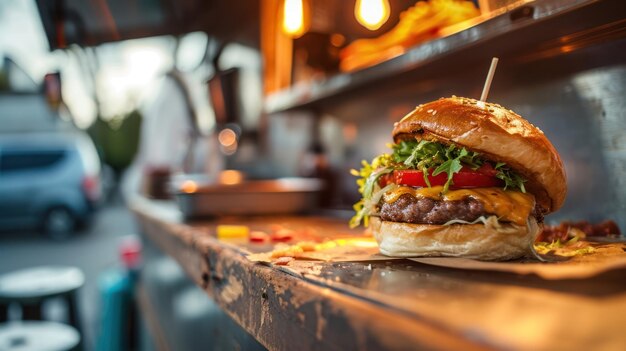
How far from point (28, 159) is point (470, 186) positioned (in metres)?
12.2

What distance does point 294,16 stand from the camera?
3.13 m

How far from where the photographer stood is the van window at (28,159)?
440 inches

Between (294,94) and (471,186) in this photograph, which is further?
(294,94)

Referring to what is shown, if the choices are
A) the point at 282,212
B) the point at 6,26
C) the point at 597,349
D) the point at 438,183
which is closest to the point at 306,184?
the point at 282,212

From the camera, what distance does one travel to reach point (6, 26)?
1562 cm

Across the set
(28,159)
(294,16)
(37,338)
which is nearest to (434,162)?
(294,16)

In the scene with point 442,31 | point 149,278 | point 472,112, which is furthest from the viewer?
point 149,278

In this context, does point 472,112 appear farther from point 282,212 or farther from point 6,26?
point 6,26

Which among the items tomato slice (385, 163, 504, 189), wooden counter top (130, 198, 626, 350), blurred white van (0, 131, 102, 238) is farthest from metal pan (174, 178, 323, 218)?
blurred white van (0, 131, 102, 238)

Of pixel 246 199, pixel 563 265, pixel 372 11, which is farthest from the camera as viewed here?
pixel 246 199

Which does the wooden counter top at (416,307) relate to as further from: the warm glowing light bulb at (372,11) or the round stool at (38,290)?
the round stool at (38,290)

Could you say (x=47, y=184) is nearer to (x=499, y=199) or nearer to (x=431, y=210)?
(x=431, y=210)

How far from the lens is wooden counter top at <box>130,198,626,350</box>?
641 mm

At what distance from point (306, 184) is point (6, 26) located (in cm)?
1628
